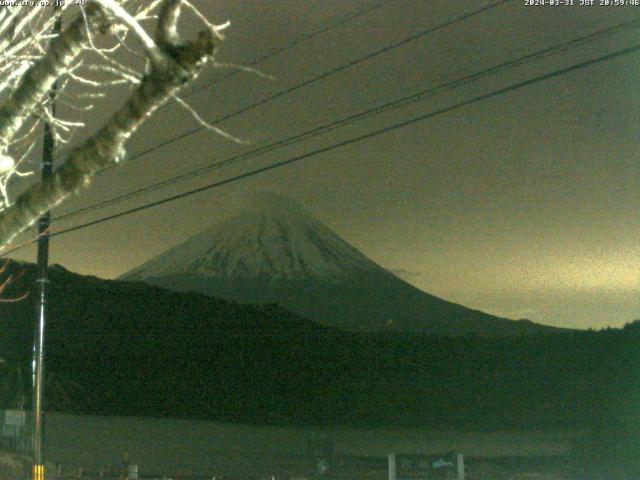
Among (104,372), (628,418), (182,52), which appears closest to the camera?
(182,52)

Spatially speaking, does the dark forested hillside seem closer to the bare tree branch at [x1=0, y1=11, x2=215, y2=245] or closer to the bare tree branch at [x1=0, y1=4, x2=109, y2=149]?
the bare tree branch at [x1=0, y1=4, x2=109, y2=149]

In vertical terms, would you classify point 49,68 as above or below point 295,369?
below

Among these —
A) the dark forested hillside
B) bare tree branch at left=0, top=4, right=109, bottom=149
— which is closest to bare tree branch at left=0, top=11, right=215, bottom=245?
bare tree branch at left=0, top=4, right=109, bottom=149

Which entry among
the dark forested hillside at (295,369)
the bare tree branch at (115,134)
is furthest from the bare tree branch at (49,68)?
the dark forested hillside at (295,369)

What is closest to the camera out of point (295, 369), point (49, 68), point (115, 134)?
point (115, 134)

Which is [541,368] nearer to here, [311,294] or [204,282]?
[311,294]

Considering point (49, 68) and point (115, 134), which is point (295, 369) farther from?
point (115, 134)

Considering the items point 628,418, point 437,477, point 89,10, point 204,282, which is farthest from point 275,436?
point 204,282

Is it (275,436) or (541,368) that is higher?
(541,368)

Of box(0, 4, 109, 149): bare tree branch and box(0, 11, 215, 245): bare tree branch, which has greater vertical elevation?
box(0, 4, 109, 149): bare tree branch

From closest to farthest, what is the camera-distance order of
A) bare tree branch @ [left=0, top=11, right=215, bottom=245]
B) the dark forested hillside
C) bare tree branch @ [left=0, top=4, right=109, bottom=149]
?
bare tree branch @ [left=0, top=11, right=215, bottom=245], bare tree branch @ [left=0, top=4, right=109, bottom=149], the dark forested hillside

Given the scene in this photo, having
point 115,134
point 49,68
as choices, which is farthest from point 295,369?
point 115,134
